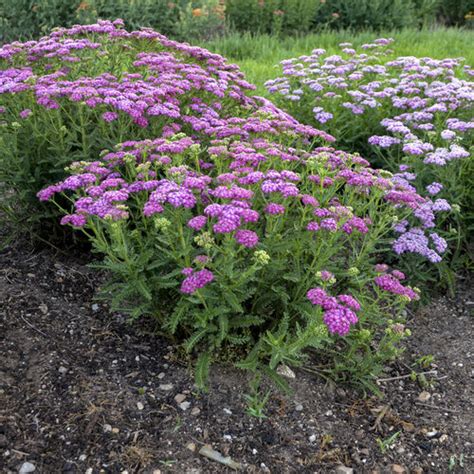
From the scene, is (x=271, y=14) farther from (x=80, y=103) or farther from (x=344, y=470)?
(x=344, y=470)

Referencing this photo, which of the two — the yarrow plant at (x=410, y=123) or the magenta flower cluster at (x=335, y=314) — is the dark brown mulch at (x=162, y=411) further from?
the yarrow plant at (x=410, y=123)

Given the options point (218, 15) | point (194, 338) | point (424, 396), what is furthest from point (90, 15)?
point (424, 396)

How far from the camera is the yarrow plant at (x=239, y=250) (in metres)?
2.78

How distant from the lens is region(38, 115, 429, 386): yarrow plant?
2.78 m

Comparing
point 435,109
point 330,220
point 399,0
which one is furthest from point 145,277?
point 399,0

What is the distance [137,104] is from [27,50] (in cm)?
161

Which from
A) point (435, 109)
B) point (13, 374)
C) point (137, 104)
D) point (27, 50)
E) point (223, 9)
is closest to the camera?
point (13, 374)

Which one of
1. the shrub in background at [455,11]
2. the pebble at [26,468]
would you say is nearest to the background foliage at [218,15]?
the shrub in background at [455,11]

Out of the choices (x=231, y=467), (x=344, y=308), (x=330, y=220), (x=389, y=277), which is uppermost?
(x=330, y=220)

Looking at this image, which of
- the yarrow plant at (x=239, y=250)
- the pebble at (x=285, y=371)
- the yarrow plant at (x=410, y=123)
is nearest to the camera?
the yarrow plant at (x=239, y=250)

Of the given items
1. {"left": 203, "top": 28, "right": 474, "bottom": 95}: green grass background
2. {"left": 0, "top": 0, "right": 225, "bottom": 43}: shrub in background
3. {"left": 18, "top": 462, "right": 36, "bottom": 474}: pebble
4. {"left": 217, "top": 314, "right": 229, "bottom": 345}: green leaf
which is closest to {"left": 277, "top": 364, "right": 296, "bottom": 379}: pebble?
{"left": 217, "top": 314, "right": 229, "bottom": 345}: green leaf

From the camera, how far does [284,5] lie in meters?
11.6

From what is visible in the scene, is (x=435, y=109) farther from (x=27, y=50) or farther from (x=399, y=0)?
(x=399, y=0)

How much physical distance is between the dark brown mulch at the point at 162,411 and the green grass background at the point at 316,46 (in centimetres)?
550
